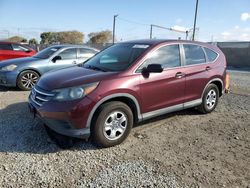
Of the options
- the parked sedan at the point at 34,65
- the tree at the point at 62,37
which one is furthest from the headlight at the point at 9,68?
the tree at the point at 62,37

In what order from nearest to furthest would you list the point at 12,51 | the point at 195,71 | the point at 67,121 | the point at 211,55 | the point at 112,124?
the point at 67,121 → the point at 112,124 → the point at 195,71 → the point at 211,55 → the point at 12,51

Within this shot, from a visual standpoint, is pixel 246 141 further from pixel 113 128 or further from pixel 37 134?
pixel 37 134

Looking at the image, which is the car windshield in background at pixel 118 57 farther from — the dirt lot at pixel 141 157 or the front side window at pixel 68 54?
the front side window at pixel 68 54

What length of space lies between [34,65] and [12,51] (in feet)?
15.8

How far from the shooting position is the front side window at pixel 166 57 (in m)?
4.89

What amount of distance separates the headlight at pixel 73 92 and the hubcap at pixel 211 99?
312cm

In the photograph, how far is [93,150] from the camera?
13.8 ft

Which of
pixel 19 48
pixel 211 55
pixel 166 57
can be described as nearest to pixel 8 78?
pixel 19 48

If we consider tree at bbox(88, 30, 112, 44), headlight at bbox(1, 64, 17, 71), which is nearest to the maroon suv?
headlight at bbox(1, 64, 17, 71)

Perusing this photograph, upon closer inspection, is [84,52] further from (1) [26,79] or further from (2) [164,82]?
(2) [164,82]

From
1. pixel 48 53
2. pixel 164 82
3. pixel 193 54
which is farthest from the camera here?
pixel 48 53

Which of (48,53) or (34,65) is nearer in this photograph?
(34,65)

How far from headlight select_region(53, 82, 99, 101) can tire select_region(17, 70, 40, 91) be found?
4708 millimetres

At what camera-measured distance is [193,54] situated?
18.8 feet
